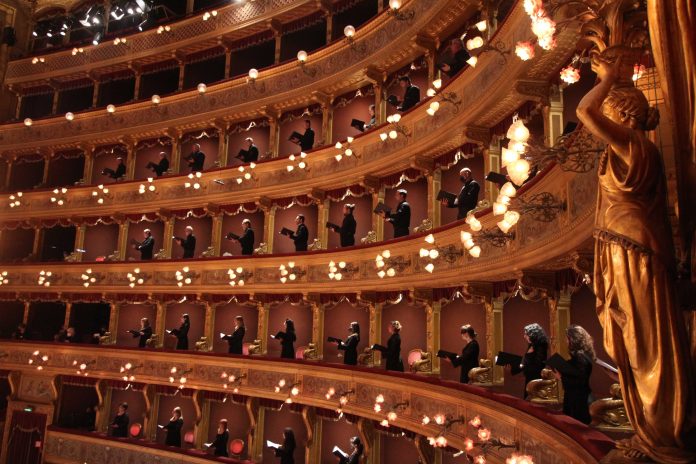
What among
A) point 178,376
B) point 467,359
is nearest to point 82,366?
point 178,376

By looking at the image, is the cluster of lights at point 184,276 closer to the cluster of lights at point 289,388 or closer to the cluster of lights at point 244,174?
the cluster of lights at point 244,174

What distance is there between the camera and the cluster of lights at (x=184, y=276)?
16281 mm

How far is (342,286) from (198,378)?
5.09m

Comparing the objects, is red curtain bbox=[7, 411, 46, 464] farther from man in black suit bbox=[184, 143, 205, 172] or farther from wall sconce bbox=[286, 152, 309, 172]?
wall sconce bbox=[286, 152, 309, 172]

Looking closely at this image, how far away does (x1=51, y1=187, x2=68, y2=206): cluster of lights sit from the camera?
18.9 m

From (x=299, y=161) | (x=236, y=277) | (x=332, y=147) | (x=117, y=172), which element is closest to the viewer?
(x=332, y=147)

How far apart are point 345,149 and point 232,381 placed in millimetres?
6315

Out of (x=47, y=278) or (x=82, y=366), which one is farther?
(x=47, y=278)

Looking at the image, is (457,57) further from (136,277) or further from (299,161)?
(136,277)

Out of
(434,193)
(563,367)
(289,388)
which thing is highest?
(434,193)

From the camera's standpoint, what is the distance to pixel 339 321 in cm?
1436

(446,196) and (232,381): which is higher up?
(446,196)

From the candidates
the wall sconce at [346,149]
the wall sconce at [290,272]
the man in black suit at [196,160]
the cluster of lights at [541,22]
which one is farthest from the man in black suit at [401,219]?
the cluster of lights at [541,22]

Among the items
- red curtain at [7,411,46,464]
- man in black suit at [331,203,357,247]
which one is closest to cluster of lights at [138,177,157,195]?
man in black suit at [331,203,357,247]
